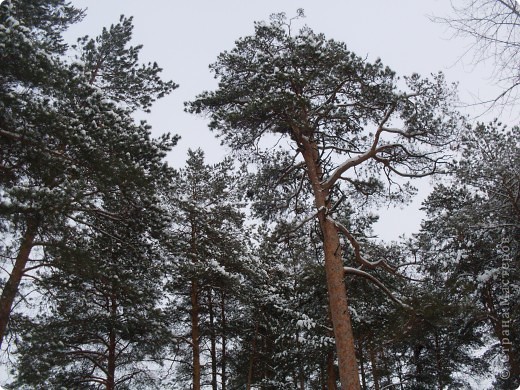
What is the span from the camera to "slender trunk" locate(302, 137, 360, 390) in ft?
22.9

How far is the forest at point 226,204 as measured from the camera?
7.15m

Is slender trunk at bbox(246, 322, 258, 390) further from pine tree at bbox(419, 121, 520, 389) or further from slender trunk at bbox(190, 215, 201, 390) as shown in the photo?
pine tree at bbox(419, 121, 520, 389)

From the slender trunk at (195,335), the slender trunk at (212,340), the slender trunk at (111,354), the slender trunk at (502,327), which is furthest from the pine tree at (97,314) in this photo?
the slender trunk at (502,327)

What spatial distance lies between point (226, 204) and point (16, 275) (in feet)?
22.7

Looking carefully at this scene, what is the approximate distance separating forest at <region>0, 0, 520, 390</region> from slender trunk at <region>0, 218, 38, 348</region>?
0.11 feet

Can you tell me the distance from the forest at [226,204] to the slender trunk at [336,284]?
32mm

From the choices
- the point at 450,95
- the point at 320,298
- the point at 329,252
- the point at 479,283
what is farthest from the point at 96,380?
the point at 450,95

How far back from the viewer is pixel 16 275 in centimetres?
740

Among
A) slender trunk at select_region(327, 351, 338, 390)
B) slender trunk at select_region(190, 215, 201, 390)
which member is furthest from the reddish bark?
slender trunk at select_region(327, 351, 338, 390)

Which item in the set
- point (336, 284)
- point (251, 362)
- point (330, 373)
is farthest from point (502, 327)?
point (251, 362)

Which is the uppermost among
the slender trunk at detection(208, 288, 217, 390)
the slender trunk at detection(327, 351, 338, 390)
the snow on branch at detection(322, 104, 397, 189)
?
the snow on branch at detection(322, 104, 397, 189)

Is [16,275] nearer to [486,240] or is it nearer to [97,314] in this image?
[97,314]

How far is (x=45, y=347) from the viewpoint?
390 inches

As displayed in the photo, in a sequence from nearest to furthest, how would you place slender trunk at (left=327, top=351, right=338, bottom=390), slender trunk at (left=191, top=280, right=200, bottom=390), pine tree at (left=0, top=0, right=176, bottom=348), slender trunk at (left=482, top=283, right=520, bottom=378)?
1. pine tree at (left=0, top=0, right=176, bottom=348)
2. slender trunk at (left=482, top=283, right=520, bottom=378)
3. slender trunk at (left=191, top=280, right=200, bottom=390)
4. slender trunk at (left=327, top=351, right=338, bottom=390)
